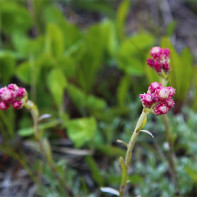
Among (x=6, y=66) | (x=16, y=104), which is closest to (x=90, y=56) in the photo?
(x=6, y=66)

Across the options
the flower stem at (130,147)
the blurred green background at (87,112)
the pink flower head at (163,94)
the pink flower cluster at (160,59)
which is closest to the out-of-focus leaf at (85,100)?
the blurred green background at (87,112)

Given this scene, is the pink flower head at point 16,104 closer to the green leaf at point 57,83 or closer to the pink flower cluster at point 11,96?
the pink flower cluster at point 11,96

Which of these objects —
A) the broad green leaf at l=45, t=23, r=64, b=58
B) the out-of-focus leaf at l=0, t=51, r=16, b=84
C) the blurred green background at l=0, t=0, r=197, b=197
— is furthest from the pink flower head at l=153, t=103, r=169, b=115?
the out-of-focus leaf at l=0, t=51, r=16, b=84

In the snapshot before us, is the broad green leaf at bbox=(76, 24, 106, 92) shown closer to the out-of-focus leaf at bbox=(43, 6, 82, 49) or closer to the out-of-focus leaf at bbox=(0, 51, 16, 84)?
the out-of-focus leaf at bbox=(43, 6, 82, 49)

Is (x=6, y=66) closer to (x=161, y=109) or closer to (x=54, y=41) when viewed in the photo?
(x=54, y=41)

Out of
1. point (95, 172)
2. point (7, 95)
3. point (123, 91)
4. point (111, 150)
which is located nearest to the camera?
point (7, 95)

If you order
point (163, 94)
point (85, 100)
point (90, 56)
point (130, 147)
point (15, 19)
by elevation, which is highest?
point (15, 19)
